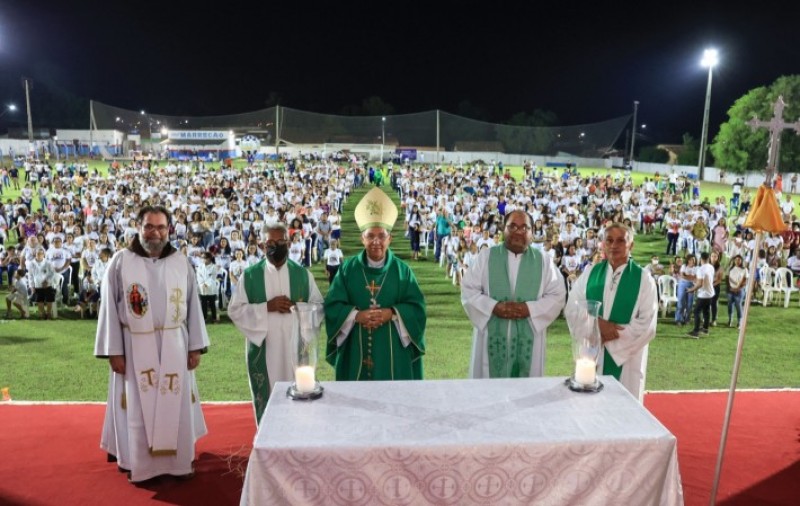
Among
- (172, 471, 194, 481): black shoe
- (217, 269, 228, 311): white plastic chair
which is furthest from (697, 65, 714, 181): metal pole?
(172, 471, 194, 481): black shoe

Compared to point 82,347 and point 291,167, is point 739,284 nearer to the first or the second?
point 82,347

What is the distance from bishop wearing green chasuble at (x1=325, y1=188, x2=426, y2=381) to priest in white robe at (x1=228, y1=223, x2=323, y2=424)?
1.29 ft

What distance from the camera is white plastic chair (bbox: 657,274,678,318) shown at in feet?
36.7

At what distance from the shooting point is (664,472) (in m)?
2.62

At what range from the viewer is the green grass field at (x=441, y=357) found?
733cm

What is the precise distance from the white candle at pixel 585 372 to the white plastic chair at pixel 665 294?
29.0ft

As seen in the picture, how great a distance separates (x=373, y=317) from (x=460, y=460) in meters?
1.83

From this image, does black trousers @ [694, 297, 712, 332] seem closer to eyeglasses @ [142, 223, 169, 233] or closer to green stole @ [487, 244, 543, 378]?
green stole @ [487, 244, 543, 378]

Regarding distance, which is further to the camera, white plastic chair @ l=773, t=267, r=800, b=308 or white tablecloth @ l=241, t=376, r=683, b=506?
white plastic chair @ l=773, t=267, r=800, b=308

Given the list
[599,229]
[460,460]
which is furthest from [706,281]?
[460,460]

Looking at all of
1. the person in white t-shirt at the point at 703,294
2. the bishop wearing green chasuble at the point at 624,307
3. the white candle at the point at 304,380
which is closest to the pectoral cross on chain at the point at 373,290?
the bishop wearing green chasuble at the point at 624,307

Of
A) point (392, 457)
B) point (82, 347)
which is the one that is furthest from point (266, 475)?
point (82, 347)

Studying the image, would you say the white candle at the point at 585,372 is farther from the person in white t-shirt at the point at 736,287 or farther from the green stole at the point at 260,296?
the person in white t-shirt at the point at 736,287

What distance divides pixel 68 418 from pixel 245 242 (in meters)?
9.01
